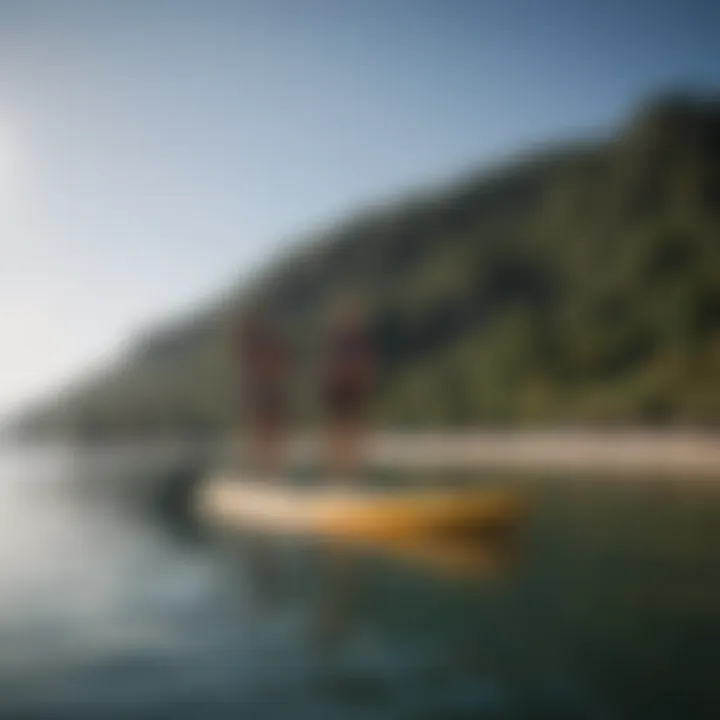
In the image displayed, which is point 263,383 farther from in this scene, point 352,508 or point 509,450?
point 509,450

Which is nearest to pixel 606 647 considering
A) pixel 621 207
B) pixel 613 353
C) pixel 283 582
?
pixel 283 582

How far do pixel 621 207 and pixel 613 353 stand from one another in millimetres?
1041

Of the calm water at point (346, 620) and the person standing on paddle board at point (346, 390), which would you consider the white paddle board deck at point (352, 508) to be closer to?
the calm water at point (346, 620)

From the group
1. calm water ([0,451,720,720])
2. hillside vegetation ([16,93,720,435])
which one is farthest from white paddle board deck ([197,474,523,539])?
hillside vegetation ([16,93,720,435])

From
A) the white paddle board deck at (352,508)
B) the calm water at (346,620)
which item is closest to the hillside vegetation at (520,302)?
the white paddle board deck at (352,508)

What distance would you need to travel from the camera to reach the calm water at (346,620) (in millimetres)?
3791

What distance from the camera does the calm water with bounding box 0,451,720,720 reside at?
12.4 ft

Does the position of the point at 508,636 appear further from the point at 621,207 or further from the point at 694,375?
the point at 621,207

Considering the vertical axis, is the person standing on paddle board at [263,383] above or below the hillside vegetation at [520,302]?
below

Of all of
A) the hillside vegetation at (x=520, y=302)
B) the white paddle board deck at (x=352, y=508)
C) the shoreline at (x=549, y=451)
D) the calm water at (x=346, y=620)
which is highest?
the hillside vegetation at (x=520, y=302)

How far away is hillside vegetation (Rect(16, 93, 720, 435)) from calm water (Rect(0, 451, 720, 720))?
602 mm

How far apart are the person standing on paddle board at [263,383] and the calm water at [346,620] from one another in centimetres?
58

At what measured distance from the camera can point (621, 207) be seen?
18.8 ft

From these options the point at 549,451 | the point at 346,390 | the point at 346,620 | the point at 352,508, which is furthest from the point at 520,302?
the point at 346,620
